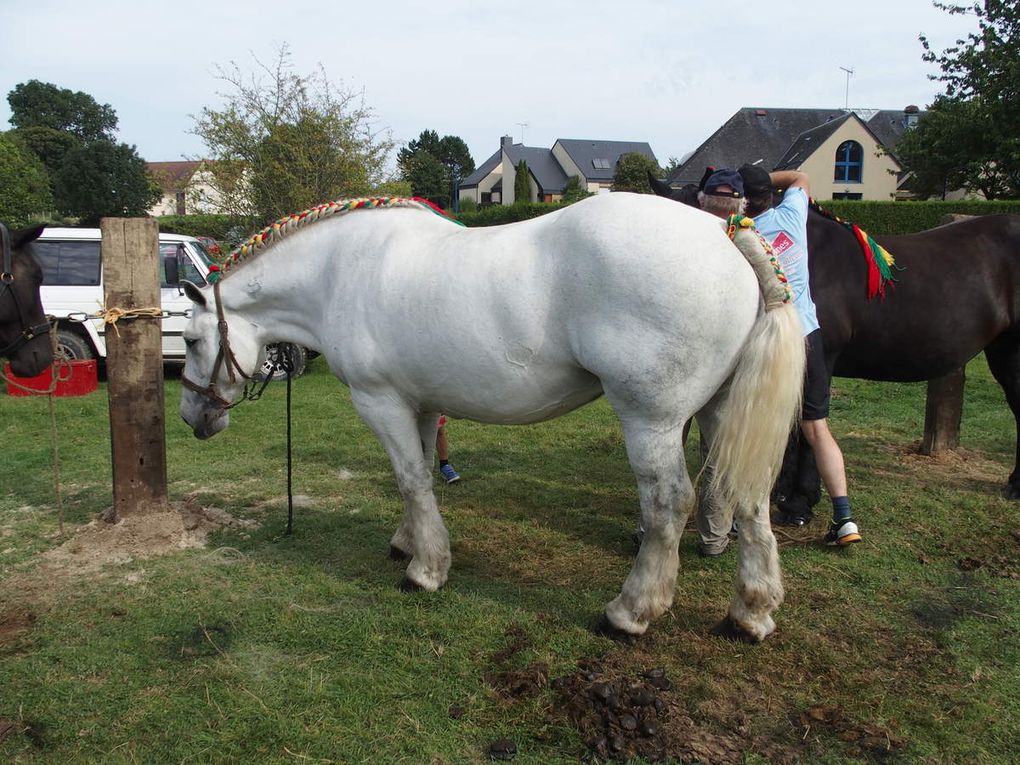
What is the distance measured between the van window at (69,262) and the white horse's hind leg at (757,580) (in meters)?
9.49

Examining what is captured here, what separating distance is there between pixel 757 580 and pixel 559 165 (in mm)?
61842

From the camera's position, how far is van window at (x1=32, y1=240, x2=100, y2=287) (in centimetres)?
945

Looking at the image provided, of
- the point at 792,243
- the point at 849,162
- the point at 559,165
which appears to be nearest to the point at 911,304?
the point at 792,243

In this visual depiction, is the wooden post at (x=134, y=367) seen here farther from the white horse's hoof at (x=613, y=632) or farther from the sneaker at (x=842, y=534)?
the sneaker at (x=842, y=534)

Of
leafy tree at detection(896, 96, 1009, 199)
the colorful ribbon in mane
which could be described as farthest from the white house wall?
the colorful ribbon in mane

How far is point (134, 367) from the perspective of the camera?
13.9ft

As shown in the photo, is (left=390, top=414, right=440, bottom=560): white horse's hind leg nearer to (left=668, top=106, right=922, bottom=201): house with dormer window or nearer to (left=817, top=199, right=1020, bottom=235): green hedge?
(left=817, top=199, right=1020, bottom=235): green hedge

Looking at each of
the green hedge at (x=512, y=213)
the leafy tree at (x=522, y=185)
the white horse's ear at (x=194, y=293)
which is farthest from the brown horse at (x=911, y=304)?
the leafy tree at (x=522, y=185)

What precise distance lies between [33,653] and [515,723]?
6.92 ft

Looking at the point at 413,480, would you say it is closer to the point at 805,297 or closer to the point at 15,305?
the point at 805,297

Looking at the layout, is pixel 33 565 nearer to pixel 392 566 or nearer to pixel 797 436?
pixel 392 566

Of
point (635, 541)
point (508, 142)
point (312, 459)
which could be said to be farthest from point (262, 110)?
point (508, 142)

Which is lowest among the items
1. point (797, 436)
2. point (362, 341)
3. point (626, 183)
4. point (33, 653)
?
point (33, 653)

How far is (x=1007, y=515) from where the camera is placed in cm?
448
